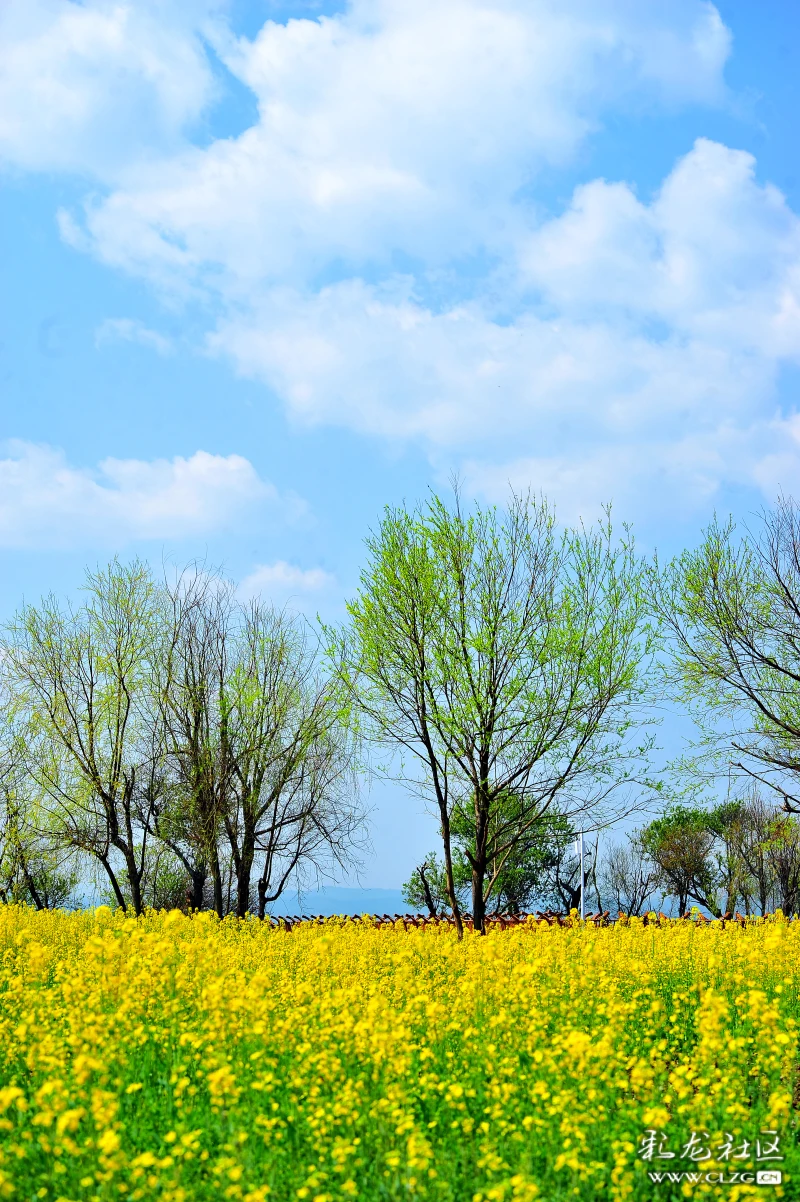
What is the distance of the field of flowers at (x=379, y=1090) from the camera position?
14.7 ft

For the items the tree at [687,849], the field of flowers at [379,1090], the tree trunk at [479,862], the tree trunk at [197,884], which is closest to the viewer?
the field of flowers at [379,1090]

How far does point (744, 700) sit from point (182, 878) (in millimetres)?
29070

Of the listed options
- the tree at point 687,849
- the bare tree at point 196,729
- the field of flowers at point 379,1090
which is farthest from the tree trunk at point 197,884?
the tree at point 687,849

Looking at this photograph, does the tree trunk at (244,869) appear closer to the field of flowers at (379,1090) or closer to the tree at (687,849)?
the field of flowers at (379,1090)

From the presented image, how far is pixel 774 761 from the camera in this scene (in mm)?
21000

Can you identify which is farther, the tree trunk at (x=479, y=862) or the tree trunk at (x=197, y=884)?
the tree trunk at (x=197, y=884)

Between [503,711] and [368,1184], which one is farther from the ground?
[503,711]

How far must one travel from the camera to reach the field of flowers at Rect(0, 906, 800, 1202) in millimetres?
4473

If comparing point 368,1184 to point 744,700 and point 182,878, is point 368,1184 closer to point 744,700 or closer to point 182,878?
point 744,700

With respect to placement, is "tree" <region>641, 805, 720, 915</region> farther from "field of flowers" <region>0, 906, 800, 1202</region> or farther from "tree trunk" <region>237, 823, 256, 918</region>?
"field of flowers" <region>0, 906, 800, 1202</region>

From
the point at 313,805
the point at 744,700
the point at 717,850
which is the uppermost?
the point at 744,700

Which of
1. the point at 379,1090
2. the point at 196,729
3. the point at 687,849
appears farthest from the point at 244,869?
the point at 687,849

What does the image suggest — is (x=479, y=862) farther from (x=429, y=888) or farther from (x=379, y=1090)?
(x=429, y=888)

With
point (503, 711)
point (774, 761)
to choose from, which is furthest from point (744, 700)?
point (503, 711)
